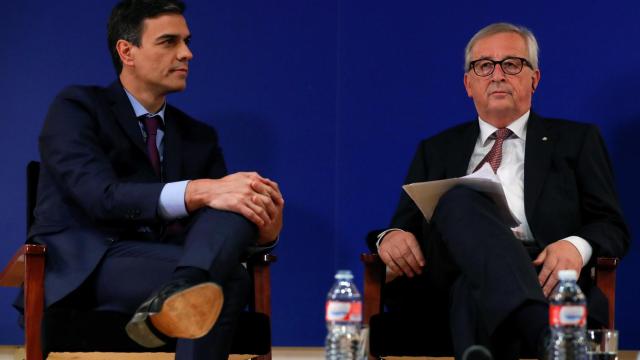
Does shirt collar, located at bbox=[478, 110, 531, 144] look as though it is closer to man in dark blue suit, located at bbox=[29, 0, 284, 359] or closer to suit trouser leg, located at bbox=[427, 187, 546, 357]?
suit trouser leg, located at bbox=[427, 187, 546, 357]

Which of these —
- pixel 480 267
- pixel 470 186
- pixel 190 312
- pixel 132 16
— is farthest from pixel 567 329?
pixel 132 16

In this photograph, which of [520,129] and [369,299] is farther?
[520,129]

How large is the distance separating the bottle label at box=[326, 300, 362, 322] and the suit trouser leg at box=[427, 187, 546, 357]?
1.08 ft

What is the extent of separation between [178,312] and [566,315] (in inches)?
35.1

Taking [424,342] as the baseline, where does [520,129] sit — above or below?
above

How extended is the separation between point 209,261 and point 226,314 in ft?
0.80

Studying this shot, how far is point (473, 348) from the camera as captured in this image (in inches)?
98.7

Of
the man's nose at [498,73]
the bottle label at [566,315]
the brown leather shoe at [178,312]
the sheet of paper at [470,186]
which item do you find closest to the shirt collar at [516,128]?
the man's nose at [498,73]

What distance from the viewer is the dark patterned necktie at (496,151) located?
346 cm

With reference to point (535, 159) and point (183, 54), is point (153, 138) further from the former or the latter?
point (535, 159)

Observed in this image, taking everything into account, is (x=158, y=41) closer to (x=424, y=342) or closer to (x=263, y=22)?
(x=263, y=22)

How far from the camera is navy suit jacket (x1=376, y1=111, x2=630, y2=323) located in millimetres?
3232

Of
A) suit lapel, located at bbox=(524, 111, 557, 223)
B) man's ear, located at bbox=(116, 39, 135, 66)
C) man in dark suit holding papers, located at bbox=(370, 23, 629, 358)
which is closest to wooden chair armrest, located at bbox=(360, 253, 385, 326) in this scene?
man in dark suit holding papers, located at bbox=(370, 23, 629, 358)

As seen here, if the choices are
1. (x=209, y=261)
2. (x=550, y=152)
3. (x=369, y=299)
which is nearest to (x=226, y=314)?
(x=209, y=261)
